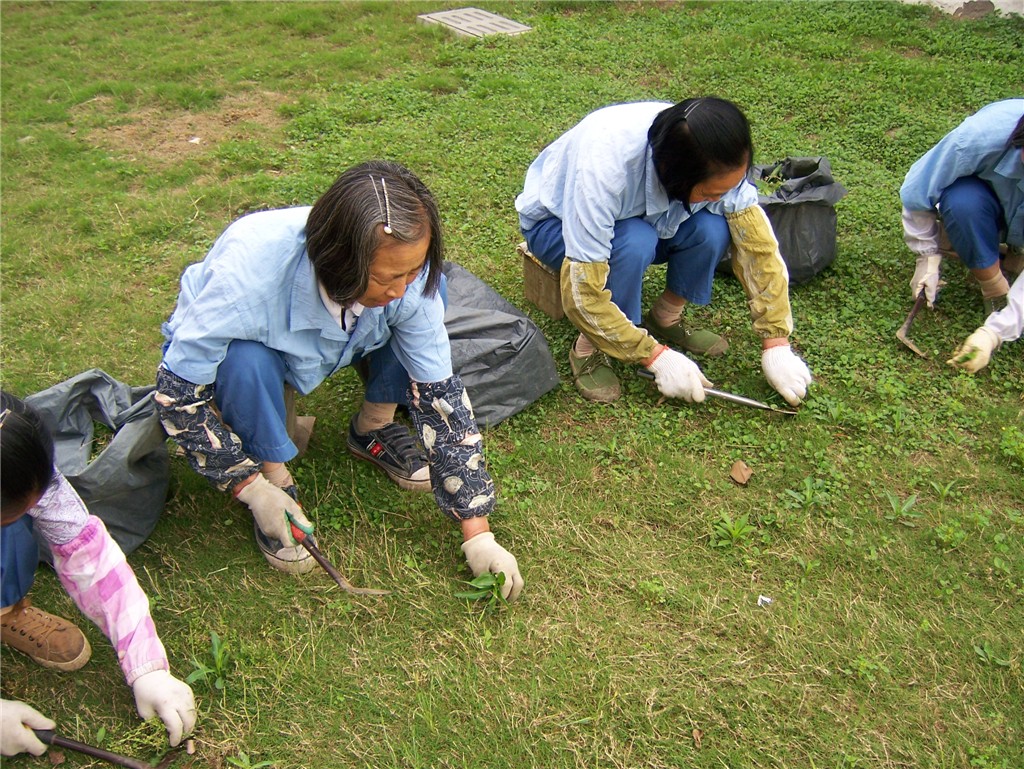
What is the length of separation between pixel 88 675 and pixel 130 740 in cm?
29

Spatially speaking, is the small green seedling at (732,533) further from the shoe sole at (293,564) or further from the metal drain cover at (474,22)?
the metal drain cover at (474,22)

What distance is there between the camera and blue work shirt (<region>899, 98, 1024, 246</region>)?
3.12m

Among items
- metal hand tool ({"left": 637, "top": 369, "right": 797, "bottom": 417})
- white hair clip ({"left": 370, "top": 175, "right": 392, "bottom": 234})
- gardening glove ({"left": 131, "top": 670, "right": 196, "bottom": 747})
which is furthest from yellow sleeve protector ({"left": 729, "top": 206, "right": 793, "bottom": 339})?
gardening glove ({"left": 131, "top": 670, "right": 196, "bottom": 747})

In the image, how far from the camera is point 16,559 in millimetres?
2029

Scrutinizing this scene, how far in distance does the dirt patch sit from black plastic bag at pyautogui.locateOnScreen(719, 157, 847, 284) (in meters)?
3.04

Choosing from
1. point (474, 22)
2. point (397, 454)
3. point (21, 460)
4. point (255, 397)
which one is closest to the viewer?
point (21, 460)

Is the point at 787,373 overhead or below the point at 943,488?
overhead

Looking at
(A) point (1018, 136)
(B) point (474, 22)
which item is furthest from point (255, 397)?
(B) point (474, 22)

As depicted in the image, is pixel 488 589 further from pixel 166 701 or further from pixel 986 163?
pixel 986 163

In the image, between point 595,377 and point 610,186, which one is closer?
point 610,186

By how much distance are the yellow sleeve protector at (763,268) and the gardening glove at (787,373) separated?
0.24 feet

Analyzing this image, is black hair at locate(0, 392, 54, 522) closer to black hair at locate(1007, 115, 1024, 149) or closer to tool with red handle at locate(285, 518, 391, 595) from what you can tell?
tool with red handle at locate(285, 518, 391, 595)

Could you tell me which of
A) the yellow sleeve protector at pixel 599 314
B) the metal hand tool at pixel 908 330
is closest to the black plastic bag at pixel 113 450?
the yellow sleeve protector at pixel 599 314

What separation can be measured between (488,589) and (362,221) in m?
1.09
